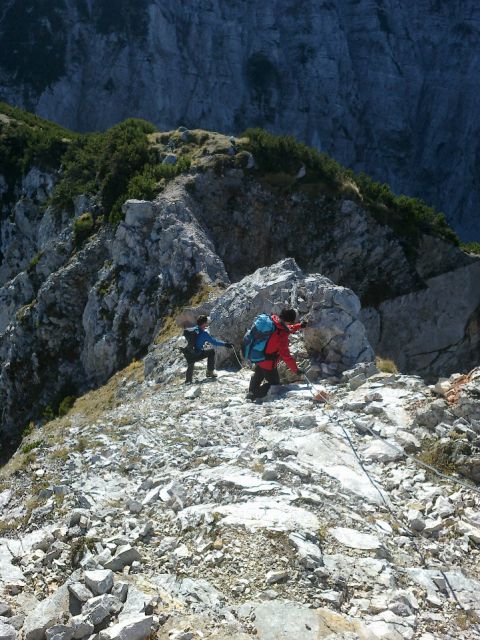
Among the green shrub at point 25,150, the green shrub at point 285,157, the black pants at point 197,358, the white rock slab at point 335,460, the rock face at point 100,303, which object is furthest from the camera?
the green shrub at point 25,150

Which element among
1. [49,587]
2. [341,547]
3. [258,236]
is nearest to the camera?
[49,587]

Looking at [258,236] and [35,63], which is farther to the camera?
[35,63]

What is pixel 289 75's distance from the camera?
88.9m

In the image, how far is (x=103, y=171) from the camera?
2966 centimetres

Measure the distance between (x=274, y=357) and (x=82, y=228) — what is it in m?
17.9

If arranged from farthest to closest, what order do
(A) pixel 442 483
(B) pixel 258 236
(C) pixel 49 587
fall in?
1. (B) pixel 258 236
2. (A) pixel 442 483
3. (C) pixel 49 587

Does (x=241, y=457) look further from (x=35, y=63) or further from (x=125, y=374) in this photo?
(x=35, y=63)

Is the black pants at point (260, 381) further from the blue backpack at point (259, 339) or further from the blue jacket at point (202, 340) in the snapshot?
the blue jacket at point (202, 340)

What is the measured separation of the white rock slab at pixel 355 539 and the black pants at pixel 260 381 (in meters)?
5.45

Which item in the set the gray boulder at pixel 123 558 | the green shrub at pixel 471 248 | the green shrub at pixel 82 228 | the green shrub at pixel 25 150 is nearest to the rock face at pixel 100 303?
the green shrub at pixel 82 228

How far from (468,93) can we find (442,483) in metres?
96.8

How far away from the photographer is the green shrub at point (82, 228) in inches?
1073

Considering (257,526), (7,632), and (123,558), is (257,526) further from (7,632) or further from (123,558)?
(7,632)

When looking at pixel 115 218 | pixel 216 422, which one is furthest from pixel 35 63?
pixel 216 422
